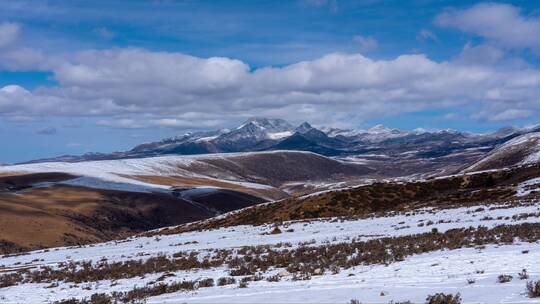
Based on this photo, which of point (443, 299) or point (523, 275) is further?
point (523, 275)

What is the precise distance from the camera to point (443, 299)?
11875mm

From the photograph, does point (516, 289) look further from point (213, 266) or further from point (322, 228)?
point (322, 228)

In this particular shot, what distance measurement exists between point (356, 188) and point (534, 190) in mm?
25453

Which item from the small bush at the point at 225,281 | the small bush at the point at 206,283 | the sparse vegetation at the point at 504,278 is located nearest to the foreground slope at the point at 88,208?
the small bush at the point at 206,283

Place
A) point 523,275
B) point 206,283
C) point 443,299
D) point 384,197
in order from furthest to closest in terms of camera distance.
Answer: point 384,197 → point 206,283 → point 523,275 → point 443,299

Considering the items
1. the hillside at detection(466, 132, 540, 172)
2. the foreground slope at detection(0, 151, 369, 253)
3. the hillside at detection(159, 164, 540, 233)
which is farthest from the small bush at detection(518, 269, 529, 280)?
Result: the hillside at detection(466, 132, 540, 172)

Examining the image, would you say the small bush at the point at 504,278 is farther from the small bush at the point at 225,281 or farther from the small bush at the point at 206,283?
the small bush at the point at 206,283

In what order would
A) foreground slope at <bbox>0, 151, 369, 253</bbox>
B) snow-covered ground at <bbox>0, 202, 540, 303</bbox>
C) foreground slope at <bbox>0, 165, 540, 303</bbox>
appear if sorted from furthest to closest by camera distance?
foreground slope at <bbox>0, 151, 369, 253</bbox> → foreground slope at <bbox>0, 165, 540, 303</bbox> → snow-covered ground at <bbox>0, 202, 540, 303</bbox>

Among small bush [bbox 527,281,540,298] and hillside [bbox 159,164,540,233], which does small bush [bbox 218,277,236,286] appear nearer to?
small bush [bbox 527,281,540,298]

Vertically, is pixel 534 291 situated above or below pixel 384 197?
below

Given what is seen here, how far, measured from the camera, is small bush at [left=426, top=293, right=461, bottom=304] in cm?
1173

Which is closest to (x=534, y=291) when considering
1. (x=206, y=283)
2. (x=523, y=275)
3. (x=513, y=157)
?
(x=523, y=275)

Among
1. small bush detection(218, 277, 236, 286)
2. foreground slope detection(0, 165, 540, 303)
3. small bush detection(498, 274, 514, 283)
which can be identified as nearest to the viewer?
small bush detection(498, 274, 514, 283)

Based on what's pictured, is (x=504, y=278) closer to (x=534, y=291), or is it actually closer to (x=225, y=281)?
(x=534, y=291)
